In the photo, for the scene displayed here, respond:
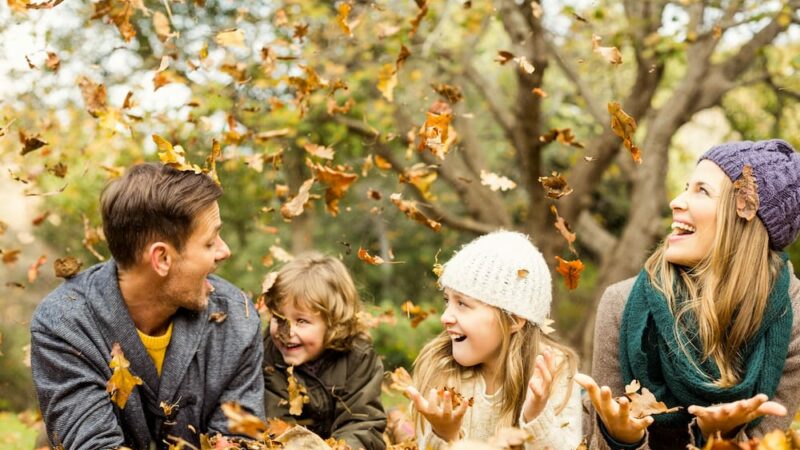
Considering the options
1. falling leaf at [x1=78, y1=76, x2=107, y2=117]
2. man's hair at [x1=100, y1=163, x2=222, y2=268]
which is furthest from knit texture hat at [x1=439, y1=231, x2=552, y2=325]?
falling leaf at [x1=78, y1=76, x2=107, y2=117]

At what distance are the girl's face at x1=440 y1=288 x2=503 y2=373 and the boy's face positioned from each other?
2.24 ft

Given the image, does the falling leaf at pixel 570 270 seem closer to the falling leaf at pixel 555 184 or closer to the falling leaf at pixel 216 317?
the falling leaf at pixel 555 184

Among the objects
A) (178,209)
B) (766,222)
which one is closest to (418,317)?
(178,209)

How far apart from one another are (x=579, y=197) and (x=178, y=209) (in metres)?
5.22

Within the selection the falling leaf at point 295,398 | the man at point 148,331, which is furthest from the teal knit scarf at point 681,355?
the man at point 148,331

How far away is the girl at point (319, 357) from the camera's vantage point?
3609 millimetres

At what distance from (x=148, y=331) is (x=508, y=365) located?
1.46 meters

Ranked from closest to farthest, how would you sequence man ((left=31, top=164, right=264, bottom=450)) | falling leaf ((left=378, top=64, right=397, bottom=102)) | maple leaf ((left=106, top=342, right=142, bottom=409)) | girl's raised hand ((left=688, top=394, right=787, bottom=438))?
girl's raised hand ((left=688, top=394, right=787, bottom=438)) < maple leaf ((left=106, top=342, right=142, bottom=409)) < man ((left=31, top=164, right=264, bottom=450)) < falling leaf ((left=378, top=64, right=397, bottom=102))

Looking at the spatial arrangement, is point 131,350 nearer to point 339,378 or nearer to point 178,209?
point 178,209

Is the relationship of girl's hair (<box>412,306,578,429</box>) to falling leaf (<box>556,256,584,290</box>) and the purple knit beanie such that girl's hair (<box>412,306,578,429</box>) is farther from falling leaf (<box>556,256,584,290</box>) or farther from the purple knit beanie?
the purple knit beanie

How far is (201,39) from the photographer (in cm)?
634

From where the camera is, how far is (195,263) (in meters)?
3.18

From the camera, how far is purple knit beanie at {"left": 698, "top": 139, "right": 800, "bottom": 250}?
293 centimetres

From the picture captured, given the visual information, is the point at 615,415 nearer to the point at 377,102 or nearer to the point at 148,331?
the point at 148,331
